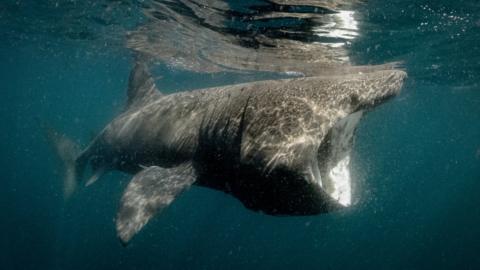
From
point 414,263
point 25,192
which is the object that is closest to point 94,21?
point 414,263

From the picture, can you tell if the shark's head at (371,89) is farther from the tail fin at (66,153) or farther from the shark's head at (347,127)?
the tail fin at (66,153)

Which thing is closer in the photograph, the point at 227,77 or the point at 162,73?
the point at 227,77

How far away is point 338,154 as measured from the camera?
18.0 ft

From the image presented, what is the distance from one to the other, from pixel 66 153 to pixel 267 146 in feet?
34.6

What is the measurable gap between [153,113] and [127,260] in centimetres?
2653

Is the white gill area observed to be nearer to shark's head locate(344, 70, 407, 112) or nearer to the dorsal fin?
shark's head locate(344, 70, 407, 112)

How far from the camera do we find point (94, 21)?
56.3 ft

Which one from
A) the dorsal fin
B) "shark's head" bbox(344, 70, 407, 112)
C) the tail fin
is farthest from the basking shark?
the tail fin

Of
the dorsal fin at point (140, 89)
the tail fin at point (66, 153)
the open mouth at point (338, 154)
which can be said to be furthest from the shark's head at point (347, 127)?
the tail fin at point (66, 153)

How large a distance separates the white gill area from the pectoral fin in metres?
2.05

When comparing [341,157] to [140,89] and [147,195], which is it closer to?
[147,195]

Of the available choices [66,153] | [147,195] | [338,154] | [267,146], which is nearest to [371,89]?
[338,154]

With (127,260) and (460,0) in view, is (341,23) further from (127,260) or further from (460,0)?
(127,260)

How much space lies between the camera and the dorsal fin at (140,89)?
1052 cm
